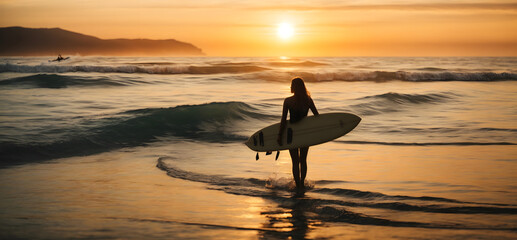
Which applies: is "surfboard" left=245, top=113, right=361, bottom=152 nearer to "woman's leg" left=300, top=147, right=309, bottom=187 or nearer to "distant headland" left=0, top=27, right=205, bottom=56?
"woman's leg" left=300, top=147, right=309, bottom=187

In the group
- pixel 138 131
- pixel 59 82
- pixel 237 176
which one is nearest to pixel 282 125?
pixel 237 176

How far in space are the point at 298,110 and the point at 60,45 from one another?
584 feet

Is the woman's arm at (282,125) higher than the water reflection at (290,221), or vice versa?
the woman's arm at (282,125)

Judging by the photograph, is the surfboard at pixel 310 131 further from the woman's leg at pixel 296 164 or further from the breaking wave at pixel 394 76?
the breaking wave at pixel 394 76

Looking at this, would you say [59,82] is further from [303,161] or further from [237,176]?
[303,161]

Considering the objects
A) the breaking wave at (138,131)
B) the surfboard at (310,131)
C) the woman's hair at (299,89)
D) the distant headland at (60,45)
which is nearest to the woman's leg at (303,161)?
the surfboard at (310,131)

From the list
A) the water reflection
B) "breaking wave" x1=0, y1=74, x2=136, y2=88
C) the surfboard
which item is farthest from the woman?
"breaking wave" x1=0, y1=74, x2=136, y2=88

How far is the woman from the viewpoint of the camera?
277 inches

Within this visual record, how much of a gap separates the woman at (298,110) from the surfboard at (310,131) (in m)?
0.10

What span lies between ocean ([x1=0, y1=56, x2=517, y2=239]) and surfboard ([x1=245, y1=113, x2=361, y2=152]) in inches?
24.8

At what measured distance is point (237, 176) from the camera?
27.5 ft

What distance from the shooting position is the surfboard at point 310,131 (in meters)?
7.25

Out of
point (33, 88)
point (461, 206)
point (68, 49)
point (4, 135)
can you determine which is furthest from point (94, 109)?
point (68, 49)

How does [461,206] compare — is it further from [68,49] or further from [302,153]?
[68,49]
